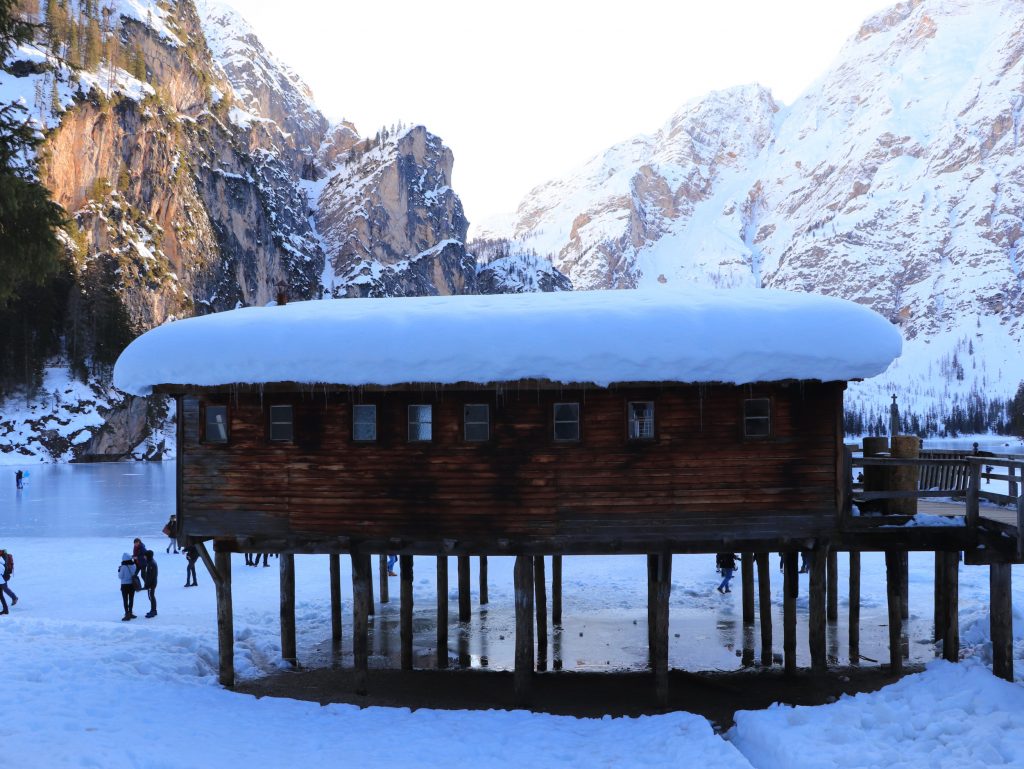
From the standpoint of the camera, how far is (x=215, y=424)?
1802 cm

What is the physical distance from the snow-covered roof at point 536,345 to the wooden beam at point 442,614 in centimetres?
683

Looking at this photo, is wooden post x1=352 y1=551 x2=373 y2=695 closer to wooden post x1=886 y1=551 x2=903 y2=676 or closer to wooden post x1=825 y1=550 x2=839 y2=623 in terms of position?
wooden post x1=886 y1=551 x2=903 y2=676

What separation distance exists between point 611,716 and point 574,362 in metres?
6.59

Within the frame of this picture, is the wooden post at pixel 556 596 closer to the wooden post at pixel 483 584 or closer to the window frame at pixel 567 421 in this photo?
the wooden post at pixel 483 584

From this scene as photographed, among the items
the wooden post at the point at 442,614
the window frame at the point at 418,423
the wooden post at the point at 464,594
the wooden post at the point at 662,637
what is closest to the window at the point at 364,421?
the window frame at the point at 418,423

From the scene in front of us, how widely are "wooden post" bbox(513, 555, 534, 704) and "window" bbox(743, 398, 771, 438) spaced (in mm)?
4886

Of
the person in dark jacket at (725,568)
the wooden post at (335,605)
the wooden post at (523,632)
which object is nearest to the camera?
the wooden post at (523,632)

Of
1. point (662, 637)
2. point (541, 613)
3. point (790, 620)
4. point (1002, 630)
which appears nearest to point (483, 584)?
point (541, 613)

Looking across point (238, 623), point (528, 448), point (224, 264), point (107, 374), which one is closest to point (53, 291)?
point (107, 374)

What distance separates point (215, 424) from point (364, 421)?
306 centimetres

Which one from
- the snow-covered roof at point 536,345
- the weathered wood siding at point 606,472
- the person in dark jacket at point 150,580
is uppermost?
the snow-covered roof at point 536,345

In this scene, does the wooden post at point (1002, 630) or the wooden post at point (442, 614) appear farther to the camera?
the wooden post at point (442, 614)

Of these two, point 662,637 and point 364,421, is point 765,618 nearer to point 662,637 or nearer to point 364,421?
point 662,637

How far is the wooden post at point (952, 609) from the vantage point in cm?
1852
